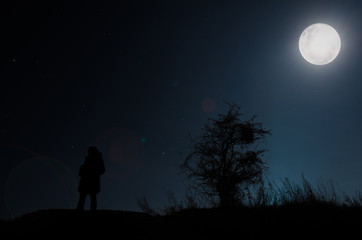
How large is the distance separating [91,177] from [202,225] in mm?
4101

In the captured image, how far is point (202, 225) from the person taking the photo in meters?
5.91

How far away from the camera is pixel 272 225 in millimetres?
5742

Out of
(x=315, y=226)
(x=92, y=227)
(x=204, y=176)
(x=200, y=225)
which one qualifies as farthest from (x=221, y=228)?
(x=204, y=176)

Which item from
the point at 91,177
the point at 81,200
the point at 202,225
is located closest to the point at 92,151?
the point at 91,177

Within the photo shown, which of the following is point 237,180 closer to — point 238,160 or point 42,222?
point 238,160

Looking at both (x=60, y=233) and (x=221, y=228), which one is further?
(x=221, y=228)

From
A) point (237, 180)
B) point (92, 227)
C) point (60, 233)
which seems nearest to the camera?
point (60, 233)

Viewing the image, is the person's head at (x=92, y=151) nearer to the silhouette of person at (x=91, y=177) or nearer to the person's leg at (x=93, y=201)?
the silhouette of person at (x=91, y=177)

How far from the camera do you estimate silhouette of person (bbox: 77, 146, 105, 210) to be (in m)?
8.04

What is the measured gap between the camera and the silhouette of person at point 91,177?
8039 millimetres

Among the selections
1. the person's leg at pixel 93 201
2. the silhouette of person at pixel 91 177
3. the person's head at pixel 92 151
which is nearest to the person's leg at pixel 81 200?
the silhouette of person at pixel 91 177

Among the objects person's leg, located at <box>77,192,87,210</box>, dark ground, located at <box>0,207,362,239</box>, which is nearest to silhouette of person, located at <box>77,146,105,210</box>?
person's leg, located at <box>77,192,87,210</box>

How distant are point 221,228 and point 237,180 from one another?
37.2 feet

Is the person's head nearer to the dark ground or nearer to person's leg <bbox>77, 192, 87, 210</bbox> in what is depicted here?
person's leg <bbox>77, 192, 87, 210</bbox>
